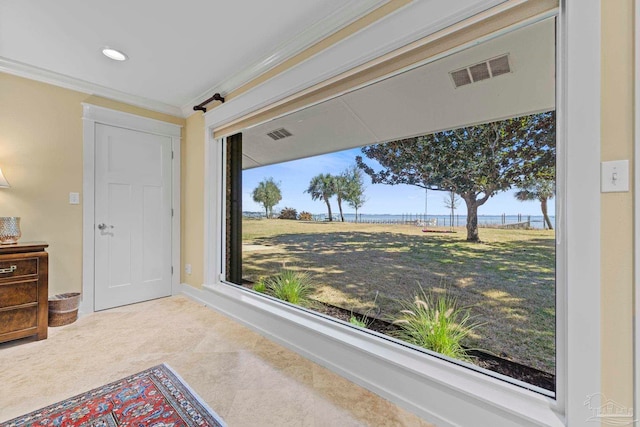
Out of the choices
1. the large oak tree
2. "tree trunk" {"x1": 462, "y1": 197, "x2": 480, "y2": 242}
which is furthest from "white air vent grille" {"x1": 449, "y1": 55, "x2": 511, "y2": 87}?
"tree trunk" {"x1": 462, "y1": 197, "x2": 480, "y2": 242}

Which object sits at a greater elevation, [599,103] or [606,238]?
[599,103]

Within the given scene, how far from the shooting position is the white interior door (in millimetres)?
2998

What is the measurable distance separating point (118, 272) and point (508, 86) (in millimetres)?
3901

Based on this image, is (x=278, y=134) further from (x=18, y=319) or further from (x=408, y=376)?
(x=18, y=319)

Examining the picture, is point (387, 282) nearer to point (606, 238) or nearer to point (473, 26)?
point (606, 238)

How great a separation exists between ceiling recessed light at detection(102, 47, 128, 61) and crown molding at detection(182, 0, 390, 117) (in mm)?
808

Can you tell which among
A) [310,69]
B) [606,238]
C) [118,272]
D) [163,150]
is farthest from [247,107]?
[606,238]

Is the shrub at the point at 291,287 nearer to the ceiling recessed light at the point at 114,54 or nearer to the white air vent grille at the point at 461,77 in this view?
the white air vent grille at the point at 461,77

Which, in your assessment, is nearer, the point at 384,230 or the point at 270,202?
the point at 384,230

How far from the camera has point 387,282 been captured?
84.5 inches

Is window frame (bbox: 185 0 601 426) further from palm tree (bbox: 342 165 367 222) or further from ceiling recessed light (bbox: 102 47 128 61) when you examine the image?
ceiling recessed light (bbox: 102 47 128 61)

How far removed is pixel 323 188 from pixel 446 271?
1317 mm

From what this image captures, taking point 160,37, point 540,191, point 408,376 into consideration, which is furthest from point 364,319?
point 160,37

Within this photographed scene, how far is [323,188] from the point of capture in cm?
266
